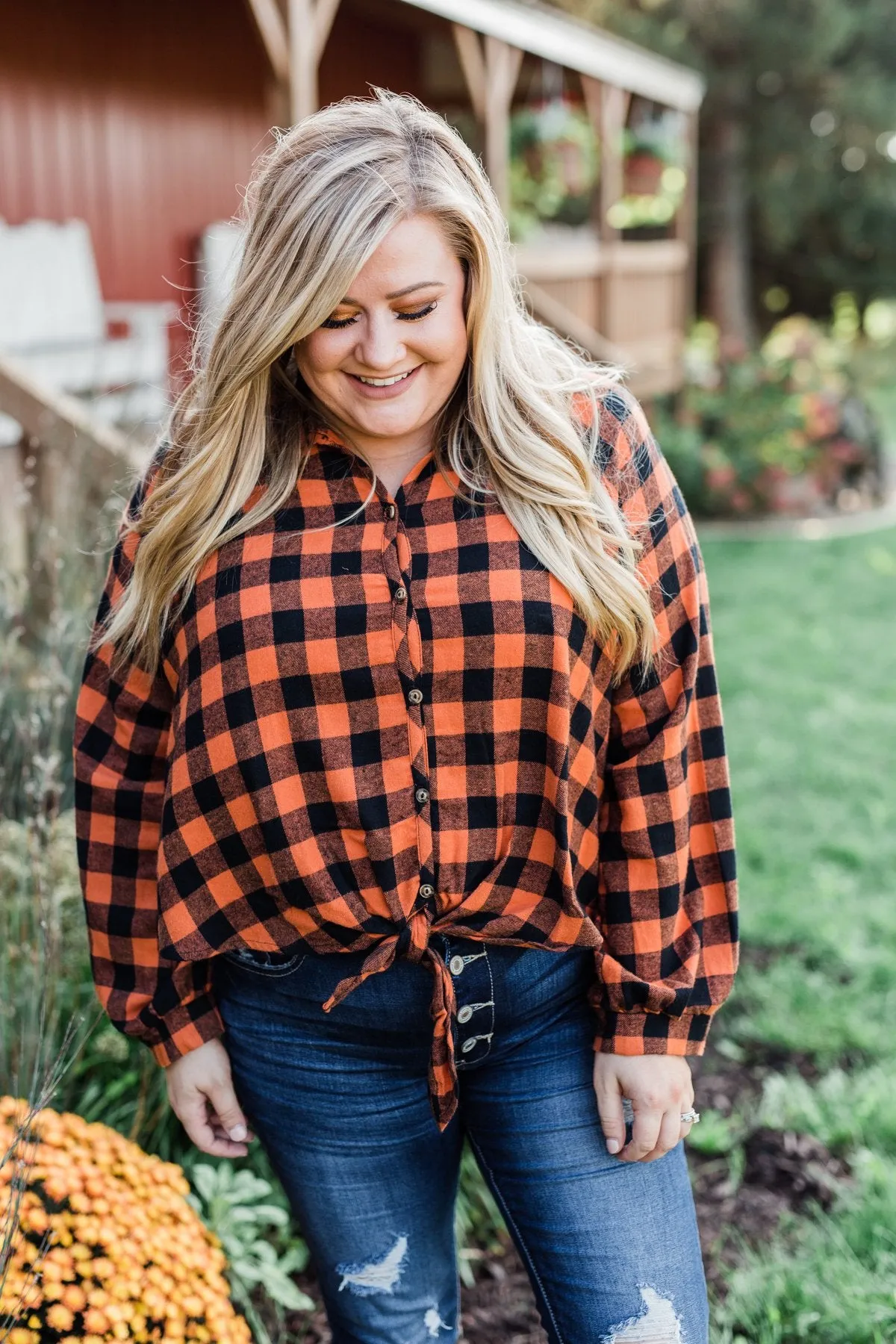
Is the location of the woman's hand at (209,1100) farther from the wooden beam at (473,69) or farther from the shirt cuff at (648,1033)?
the wooden beam at (473,69)

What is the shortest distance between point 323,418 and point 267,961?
2.26 feet

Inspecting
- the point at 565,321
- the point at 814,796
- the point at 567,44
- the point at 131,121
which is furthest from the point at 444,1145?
the point at 567,44

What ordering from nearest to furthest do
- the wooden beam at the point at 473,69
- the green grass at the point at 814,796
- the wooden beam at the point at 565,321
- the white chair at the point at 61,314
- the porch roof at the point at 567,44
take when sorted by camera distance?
the green grass at the point at 814,796 < the white chair at the point at 61,314 < the porch roof at the point at 567,44 < the wooden beam at the point at 473,69 < the wooden beam at the point at 565,321

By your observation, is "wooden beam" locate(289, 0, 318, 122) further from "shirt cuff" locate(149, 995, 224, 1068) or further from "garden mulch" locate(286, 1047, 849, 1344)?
"shirt cuff" locate(149, 995, 224, 1068)

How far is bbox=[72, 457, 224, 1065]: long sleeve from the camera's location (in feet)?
5.65

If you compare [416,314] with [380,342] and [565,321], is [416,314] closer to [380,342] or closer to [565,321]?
[380,342]

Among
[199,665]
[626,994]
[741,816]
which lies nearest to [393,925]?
[626,994]

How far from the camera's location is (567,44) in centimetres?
959

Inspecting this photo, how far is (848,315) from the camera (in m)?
22.6

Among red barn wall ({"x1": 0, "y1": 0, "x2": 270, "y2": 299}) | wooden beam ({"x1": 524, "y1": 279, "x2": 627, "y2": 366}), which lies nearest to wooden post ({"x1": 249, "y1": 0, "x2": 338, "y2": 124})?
wooden beam ({"x1": 524, "y1": 279, "x2": 627, "y2": 366})

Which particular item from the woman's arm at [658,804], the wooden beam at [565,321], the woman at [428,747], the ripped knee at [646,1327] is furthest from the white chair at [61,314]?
the ripped knee at [646,1327]

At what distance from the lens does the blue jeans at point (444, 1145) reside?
152cm

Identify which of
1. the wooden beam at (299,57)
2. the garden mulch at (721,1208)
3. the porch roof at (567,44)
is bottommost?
the garden mulch at (721,1208)

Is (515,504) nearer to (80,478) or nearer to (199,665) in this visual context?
(199,665)
